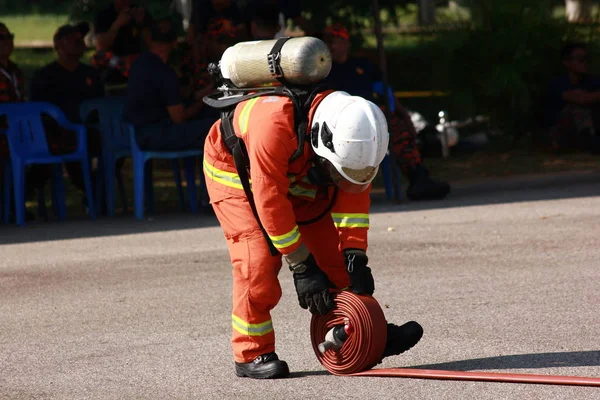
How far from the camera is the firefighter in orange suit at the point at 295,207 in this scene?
16.4 feet

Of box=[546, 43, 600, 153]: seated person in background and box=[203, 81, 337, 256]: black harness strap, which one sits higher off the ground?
box=[203, 81, 337, 256]: black harness strap

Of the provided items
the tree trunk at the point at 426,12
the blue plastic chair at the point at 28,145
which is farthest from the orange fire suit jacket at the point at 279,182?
the tree trunk at the point at 426,12

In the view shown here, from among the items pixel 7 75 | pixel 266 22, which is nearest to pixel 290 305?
pixel 266 22

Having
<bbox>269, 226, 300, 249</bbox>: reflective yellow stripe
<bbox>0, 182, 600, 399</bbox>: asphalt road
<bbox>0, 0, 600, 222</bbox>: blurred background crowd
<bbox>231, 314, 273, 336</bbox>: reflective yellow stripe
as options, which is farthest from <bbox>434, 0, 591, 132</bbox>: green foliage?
<bbox>269, 226, 300, 249</bbox>: reflective yellow stripe

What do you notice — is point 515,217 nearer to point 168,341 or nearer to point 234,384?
point 168,341

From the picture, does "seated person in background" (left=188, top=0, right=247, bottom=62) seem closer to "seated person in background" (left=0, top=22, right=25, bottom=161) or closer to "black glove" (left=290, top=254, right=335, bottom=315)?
"seated person in background" (left=0, top=22, right=25, bottom=161)

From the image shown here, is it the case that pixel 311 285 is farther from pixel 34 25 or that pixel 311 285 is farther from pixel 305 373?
pixel 34 25

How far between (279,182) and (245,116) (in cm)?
39

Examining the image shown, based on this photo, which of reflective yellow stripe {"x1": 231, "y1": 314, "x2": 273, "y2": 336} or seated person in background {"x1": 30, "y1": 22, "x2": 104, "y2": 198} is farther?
seated person in background {"x1": 30, "y1": 22, "x2": 104, "y2": 198}

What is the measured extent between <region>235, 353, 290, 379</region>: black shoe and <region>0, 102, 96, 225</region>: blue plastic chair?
574 centimetres

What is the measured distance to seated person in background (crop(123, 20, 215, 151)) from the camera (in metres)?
10.6

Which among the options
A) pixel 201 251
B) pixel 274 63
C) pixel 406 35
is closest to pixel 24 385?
pixel 274 63

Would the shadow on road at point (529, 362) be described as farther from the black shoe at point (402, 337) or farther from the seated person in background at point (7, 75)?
Result: the seated person in background at point (7, 75)

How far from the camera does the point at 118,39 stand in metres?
12.4
